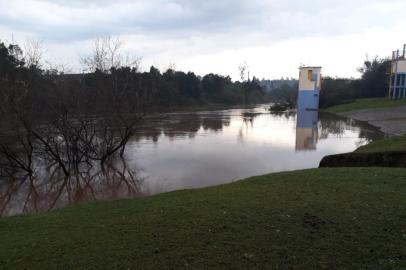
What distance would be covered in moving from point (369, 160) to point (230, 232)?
20.0ft

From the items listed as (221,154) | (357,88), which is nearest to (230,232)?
(221,154)

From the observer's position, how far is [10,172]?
485 inches

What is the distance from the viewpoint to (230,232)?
13.5 feet

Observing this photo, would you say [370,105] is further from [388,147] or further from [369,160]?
[369,160]

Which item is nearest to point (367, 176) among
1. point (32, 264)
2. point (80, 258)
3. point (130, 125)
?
point (80, 258)

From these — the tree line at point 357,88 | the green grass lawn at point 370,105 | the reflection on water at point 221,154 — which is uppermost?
the tree line at point 357,88

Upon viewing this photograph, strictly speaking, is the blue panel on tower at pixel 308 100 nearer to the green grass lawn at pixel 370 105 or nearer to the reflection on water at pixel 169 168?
the green grass lawn at pixel 370 105

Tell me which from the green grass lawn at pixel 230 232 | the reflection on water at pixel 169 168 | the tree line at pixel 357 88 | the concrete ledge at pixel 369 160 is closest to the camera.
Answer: the green grass lawn at pixel 230 232

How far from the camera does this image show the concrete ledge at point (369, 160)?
8211 millimetres

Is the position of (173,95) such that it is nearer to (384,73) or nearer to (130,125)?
(384,73)

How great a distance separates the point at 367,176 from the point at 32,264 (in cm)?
588

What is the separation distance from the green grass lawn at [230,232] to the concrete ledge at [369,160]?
2.50 metres

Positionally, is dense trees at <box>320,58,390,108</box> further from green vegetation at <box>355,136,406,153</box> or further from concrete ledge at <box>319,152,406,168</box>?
concrete ledge at <box>319,152,406,168</box>

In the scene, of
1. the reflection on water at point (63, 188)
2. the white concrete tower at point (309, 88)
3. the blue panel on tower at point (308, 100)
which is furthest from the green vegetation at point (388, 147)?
the blue panel on tower at point (308, 100)
